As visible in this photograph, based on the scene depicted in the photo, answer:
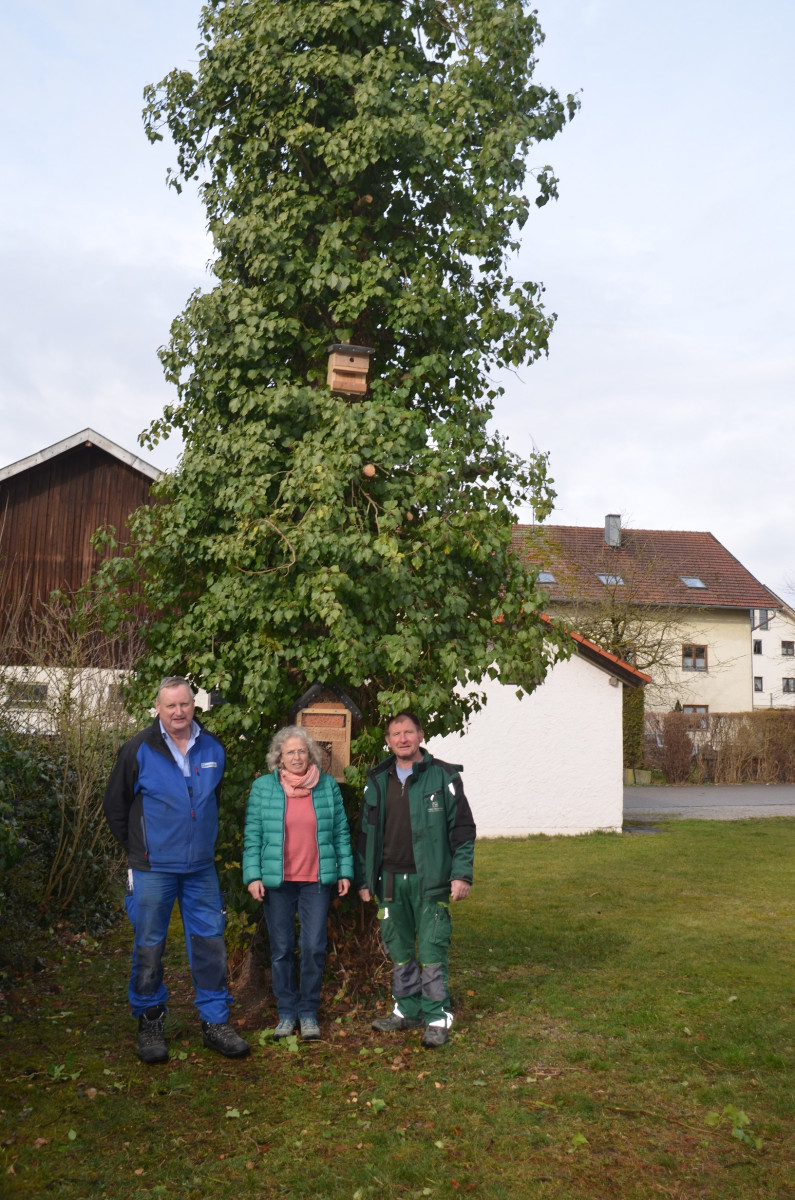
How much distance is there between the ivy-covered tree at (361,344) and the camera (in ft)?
22.1

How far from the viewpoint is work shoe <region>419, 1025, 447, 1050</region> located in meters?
6.04

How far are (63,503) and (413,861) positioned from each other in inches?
612

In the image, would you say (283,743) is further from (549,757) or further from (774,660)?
(774,660)

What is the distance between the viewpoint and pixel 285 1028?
6.12 metres

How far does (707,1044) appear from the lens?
623cm

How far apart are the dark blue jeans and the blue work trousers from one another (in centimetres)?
33

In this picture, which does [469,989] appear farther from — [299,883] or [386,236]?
[386,236]

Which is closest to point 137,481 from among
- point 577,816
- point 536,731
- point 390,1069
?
point 536,731

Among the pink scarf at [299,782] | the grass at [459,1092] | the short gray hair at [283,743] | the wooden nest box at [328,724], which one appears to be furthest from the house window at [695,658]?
the pink scarf at [299,782]

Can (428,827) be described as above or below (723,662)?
below

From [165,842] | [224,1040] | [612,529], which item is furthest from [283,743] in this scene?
[612,529]

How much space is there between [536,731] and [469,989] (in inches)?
465

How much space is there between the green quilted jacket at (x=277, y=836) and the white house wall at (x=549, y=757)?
40.7 ft

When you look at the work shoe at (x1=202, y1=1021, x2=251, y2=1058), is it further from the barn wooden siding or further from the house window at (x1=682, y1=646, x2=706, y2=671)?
the house window at (x1=682, y1=646, x2=706, y2=671)
